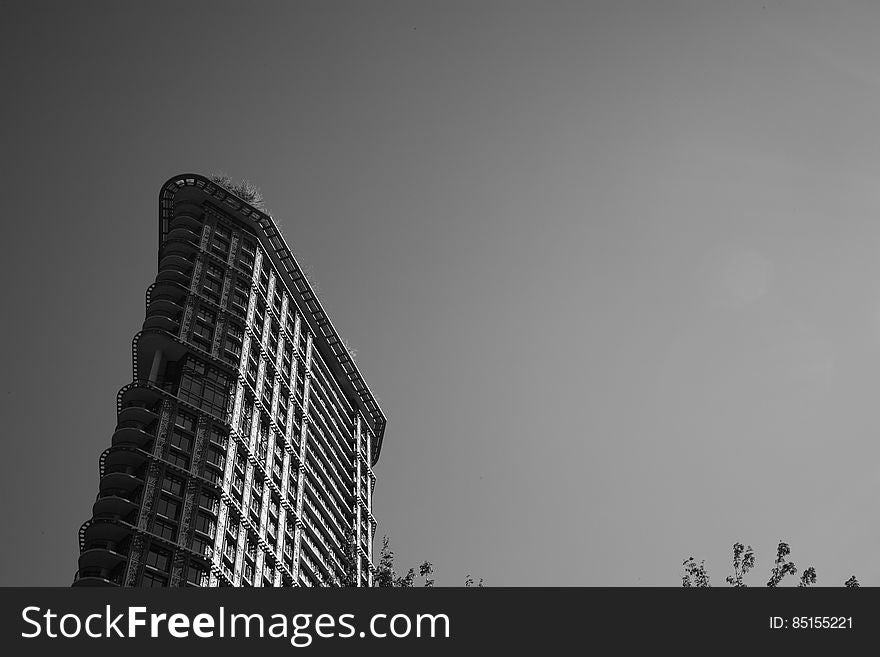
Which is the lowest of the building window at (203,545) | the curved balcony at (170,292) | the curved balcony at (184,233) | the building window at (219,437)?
the building window at (203,545)

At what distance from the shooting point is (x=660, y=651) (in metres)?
23.8

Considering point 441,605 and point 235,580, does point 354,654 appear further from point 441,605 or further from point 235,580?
point 235,580

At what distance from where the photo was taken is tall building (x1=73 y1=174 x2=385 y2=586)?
67.9 metres

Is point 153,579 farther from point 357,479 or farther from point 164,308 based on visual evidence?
point 357,479

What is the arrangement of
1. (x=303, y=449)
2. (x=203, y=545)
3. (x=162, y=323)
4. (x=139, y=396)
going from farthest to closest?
1. (x=303, y=449)
2. (x=162, y=323)
3. (x=139, y=396)
4. (x=203, y=545)

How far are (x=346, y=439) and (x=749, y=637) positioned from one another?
8468 centimetres

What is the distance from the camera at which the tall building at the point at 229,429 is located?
6788 centimetres

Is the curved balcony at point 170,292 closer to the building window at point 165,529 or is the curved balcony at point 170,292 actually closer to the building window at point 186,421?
the building window at point 186,421

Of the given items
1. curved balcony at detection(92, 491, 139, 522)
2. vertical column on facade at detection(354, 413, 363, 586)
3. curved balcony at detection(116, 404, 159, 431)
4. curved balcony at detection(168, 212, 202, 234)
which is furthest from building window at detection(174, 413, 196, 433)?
curved balcony at detection(168, 212, 202, 234)

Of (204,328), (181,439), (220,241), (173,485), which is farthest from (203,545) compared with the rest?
(220,241)

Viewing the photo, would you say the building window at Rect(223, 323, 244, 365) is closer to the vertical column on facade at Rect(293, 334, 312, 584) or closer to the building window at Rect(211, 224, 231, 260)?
the building window at Rect(211, 224, 231, 260)

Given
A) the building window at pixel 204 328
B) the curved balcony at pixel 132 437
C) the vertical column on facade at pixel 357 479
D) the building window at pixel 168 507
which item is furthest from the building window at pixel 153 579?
the vertical column on facade at pixel 357 479

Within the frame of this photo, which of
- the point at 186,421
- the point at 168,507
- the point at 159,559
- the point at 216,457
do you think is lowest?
the point at 159,559

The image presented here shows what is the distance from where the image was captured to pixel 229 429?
75.8m
